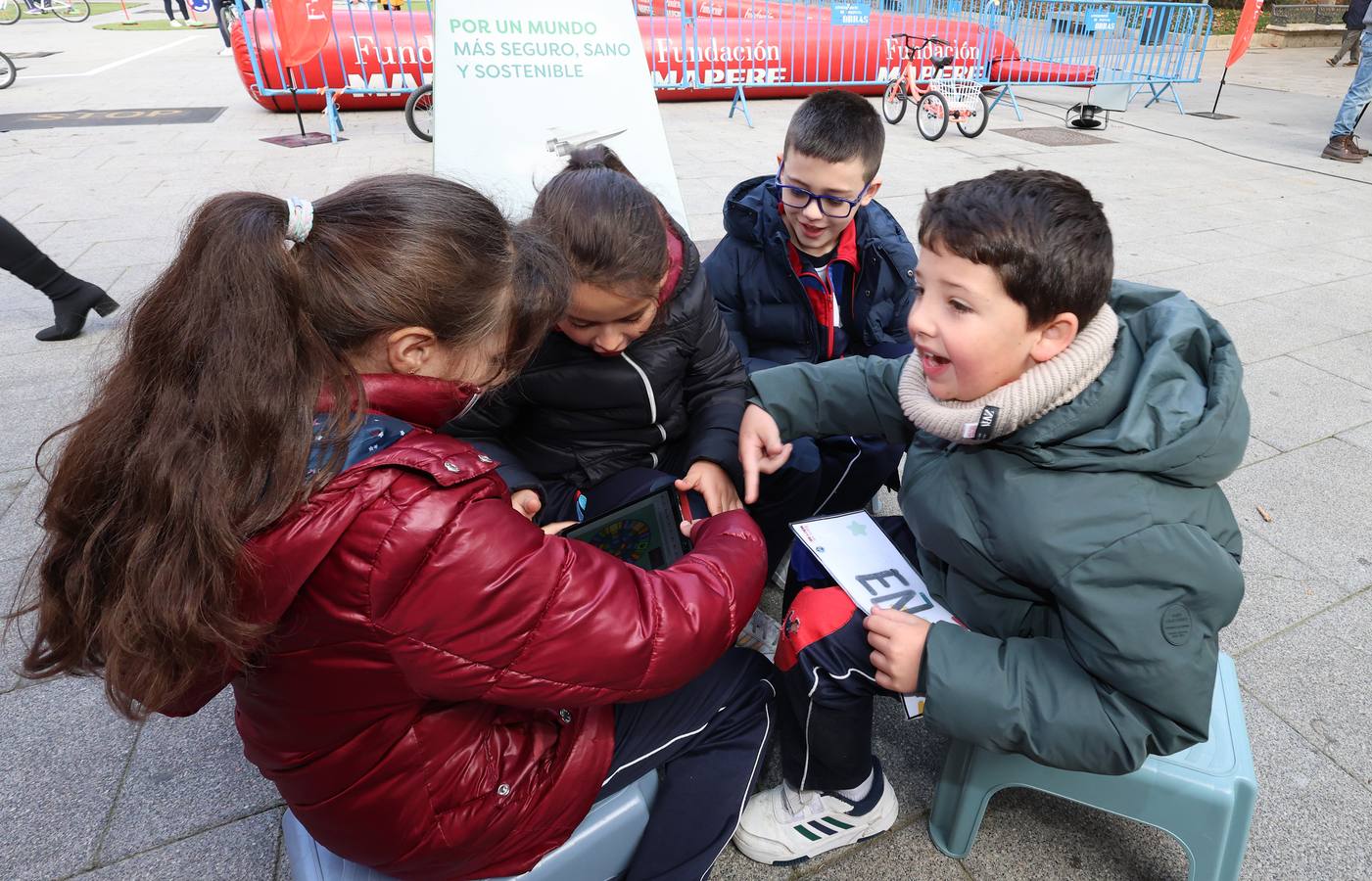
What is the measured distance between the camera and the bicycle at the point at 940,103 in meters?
8.30

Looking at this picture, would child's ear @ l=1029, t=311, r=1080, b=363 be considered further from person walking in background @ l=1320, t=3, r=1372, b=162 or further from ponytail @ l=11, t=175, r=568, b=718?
person walking in background @ l=1320, t=3, r=1372, b=162

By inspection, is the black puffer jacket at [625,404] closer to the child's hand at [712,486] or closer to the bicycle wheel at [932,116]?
the child's hand at [712,486]

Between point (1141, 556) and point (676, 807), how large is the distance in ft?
3.00

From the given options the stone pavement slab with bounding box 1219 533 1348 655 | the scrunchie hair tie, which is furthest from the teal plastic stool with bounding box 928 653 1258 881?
the scrunchie hair tie

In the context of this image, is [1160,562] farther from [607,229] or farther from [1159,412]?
[607,229]

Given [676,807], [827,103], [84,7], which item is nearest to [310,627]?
[676,807]

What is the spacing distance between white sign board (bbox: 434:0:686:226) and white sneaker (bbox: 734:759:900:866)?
7.55 feet

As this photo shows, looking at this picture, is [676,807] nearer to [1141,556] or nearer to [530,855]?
[530,855]

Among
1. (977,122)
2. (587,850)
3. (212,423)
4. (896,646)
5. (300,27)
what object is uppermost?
(300,27)

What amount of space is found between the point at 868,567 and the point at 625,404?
0.74 meters

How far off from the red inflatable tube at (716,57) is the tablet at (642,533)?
28.4 ft

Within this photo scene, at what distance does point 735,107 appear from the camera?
977 cm

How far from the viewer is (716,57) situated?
9.99 meters

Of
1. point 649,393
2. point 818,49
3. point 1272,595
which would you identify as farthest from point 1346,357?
point 818,49
